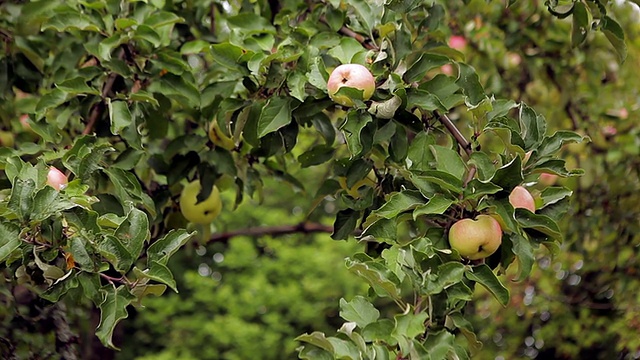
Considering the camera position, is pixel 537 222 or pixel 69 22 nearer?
pixel 537 222

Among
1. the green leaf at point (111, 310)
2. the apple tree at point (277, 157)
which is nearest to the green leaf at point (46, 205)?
the apple tree at point (277, 157)

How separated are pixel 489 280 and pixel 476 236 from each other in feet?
0.20

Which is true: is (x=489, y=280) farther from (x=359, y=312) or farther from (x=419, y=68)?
(x=419, y=68)

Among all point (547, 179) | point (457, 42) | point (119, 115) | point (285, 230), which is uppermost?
point (119, 115)

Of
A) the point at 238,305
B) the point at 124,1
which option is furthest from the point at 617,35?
the point at 238,305

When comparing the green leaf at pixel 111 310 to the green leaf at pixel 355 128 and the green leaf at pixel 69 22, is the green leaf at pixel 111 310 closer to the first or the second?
the green leaf at pixel 355 128

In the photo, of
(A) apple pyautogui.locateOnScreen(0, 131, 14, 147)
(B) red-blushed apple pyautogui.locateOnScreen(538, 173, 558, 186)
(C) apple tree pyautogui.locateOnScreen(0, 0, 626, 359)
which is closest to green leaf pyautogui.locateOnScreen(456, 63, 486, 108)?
(C) apple tree pyautogui.locateOnScreen(0, 0, 626, 359)

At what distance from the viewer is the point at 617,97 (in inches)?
112

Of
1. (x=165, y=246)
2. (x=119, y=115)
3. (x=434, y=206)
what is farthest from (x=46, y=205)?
(x=434, y=206)

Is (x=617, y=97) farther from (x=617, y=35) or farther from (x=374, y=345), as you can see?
(x=374, y=345)

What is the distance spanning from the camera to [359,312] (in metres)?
1.09

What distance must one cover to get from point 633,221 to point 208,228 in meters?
1.29

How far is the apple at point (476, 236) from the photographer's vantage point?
3.79ft

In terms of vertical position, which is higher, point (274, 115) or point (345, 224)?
point (274, 115)
